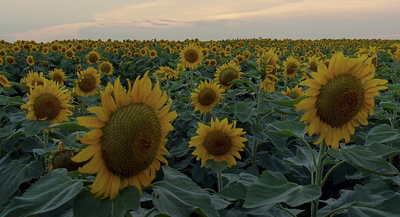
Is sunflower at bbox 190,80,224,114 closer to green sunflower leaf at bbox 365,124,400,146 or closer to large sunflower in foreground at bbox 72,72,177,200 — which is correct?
green sunflower leaf at bbox 365,124,400,146

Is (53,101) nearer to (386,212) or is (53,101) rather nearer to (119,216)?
(119,216)

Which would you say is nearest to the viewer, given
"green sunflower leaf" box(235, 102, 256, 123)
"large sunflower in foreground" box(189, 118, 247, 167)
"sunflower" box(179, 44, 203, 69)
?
"large sunflower in foreground" box(189, 118, 247, 167)

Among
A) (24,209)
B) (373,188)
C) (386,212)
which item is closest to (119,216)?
(24,209)

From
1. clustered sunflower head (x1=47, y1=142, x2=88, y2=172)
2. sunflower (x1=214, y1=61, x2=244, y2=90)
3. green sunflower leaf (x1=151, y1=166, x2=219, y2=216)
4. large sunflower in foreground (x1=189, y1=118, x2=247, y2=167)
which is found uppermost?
sunflower (x1=214, y1=61, x2=244, y2=90)

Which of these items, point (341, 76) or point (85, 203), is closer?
point (85, 203)

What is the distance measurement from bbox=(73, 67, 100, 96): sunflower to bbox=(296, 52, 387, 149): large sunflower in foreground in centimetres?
444

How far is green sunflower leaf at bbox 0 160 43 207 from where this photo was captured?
2.03 metres

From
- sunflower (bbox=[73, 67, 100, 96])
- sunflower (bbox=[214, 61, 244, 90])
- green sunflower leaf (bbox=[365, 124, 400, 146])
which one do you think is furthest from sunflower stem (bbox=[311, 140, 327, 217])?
sunflower (bbox=[73, 67, 100, 96])

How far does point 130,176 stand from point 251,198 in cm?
64

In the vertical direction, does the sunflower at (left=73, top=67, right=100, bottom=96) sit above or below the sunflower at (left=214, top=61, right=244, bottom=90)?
below

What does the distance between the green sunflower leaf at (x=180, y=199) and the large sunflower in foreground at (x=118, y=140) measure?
0.50ft

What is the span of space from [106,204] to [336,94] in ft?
4.50

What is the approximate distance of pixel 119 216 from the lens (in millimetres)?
1165

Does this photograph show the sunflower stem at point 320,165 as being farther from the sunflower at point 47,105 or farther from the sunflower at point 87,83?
the sunflower at point 87,83
